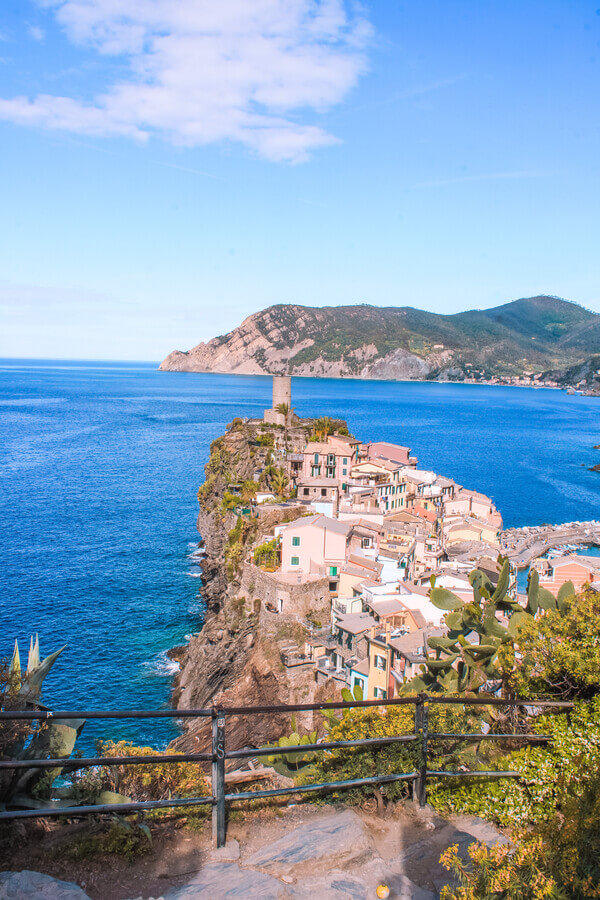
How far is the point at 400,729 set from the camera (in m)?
7.67

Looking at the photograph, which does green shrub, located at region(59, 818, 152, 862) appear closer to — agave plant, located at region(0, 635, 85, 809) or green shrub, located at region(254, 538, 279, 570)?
agave plant, located at region(0, 635, 85, 809)

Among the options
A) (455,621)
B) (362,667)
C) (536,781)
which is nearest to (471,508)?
(362,667)

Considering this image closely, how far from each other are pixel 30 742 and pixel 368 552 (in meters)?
29.4

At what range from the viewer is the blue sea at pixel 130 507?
35.5 meters

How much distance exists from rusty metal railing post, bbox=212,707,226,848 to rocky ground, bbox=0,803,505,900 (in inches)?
5.6

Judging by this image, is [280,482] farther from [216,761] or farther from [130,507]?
[216,761]

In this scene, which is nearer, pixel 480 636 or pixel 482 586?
pixel 480 636

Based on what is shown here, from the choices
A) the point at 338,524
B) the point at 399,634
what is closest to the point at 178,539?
the point at 338,524

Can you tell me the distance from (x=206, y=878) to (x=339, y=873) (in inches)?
42.9

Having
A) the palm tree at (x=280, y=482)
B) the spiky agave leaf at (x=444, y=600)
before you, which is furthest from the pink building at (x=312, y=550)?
the spiky agave leaf at (x=444, y=600)

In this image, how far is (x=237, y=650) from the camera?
3081 centimetres

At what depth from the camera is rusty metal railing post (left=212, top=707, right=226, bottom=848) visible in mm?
4996

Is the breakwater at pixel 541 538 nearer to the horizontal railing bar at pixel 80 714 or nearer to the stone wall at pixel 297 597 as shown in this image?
the stone wall at pixel 297 597

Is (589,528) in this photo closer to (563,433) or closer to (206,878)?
(206,878)
